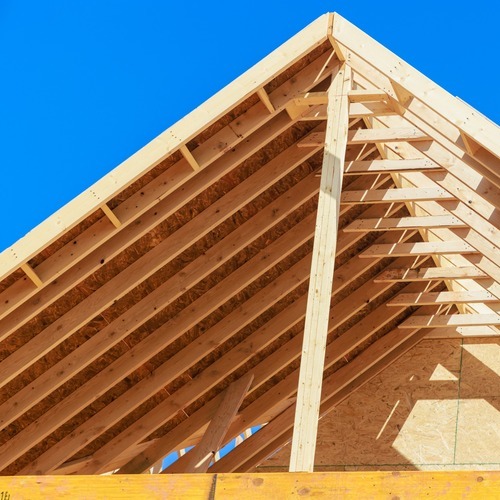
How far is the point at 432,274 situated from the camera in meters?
10.1

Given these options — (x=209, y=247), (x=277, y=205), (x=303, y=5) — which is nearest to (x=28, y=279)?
(x=209, y=247)

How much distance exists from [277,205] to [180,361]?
1649 millimetres

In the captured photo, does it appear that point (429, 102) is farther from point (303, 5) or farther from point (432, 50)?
point (303, 5)

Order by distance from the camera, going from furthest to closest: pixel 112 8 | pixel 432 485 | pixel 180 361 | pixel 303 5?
1. pixel 303 5
2. pixel 112 8
3. pixel 180 361
4. pixel 432 485

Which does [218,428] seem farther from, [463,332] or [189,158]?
[463,332]

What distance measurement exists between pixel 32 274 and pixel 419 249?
3895 millimetres

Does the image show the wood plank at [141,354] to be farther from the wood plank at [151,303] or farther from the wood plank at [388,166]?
the wood plank at [388,166]

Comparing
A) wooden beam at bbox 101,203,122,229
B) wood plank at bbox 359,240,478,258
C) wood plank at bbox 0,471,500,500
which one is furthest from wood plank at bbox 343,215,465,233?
wood plank at bbox 0,471,500,500

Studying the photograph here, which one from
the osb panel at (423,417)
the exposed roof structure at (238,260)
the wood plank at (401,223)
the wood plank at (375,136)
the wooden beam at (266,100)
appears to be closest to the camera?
the exposed roof structure at (238,260)

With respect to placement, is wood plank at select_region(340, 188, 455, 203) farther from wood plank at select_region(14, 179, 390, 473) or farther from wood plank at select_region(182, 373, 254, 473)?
wood plank at select_region(182, 373, 254, 473)

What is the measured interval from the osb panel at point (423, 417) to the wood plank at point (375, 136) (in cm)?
384

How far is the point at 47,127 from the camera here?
2699 inches

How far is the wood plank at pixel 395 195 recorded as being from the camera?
8580mm

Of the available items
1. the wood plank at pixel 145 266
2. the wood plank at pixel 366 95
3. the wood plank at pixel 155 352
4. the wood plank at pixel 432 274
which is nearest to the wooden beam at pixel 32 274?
the wood plank at pixel 145 266
